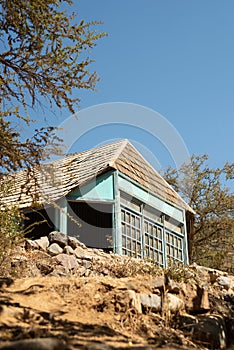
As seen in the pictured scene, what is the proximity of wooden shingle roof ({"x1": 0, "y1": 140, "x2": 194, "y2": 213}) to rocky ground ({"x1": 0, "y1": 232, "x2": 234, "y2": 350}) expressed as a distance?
19.0 ft

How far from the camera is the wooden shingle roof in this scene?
1346cm

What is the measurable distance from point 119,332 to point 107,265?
15.4 ft

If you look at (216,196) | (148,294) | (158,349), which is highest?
(216,196)

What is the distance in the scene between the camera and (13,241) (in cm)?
840

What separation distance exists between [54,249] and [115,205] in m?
3.55

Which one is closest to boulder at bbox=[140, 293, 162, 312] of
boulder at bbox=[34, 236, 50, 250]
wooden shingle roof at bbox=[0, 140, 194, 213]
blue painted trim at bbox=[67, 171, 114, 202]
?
boulder at bbox=[34, 236, 50, 250]

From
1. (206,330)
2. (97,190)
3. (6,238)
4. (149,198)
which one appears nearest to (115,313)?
(206,330)

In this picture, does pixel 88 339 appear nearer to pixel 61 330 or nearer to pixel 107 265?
pixel 61 330

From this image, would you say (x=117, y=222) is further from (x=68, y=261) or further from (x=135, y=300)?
(x=135, y=300)

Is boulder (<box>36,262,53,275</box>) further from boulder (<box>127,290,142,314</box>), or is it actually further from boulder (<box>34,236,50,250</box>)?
boulder (<box>127,290,142,314</box>)

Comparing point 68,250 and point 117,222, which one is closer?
point 68,250

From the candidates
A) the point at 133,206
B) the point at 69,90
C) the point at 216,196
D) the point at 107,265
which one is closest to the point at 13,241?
the point at 107,265

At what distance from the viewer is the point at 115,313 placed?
5.60 meters

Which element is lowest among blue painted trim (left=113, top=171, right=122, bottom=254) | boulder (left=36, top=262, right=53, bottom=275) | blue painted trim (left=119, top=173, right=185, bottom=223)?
boulder (left=36, top=262, right=53, bottom=275)
